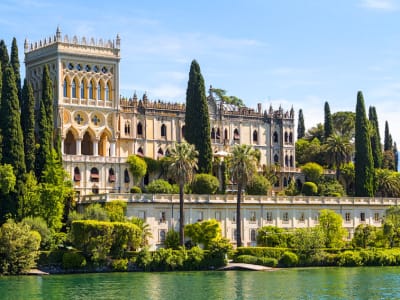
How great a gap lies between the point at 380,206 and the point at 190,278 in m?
36.7

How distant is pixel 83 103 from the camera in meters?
107

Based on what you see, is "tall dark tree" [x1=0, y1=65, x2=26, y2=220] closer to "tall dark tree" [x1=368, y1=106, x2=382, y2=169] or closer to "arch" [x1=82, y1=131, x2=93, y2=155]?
"arch" [x1=82, y1=131, x2=93, y2=155]

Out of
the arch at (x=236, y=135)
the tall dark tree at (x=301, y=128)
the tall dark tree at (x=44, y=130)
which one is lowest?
the tall dark tree at (x=44, y=130)

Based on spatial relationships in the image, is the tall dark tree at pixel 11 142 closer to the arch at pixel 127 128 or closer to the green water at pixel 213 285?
the green water at pixel 213 285

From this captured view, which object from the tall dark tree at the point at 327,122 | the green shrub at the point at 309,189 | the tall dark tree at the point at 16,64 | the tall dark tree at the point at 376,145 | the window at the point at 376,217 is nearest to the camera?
the tall dark tree at the point at 16,64

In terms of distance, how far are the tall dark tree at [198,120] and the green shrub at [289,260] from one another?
18.5m

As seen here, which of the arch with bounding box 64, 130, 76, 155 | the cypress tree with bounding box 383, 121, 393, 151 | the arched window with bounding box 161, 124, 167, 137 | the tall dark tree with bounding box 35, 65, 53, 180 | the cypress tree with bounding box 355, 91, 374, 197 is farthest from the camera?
the cypress tree with bounding box 383, 121, 393, 151

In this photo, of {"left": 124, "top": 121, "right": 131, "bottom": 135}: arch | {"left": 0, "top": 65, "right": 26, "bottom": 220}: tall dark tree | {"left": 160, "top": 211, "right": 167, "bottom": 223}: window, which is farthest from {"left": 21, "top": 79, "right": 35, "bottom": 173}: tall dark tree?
{"left": 124, "top": 121, "right": 131, "bottom": 135}: arch

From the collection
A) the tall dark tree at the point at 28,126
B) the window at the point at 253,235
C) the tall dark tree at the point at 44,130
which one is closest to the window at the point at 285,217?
the window at the point at 253,235

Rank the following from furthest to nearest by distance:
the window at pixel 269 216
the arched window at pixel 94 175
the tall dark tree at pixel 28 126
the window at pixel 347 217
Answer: the window at pixel 347 217 < the arched window at pixel 94 175 < the window at pixel 269 216 < the tall dark tree at pixel 28 126

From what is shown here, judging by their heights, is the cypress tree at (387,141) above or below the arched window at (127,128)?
above

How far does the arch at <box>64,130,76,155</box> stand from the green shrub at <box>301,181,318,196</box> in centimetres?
2595

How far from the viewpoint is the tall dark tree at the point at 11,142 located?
87.7 meters

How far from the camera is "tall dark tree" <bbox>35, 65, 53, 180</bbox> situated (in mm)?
93750
